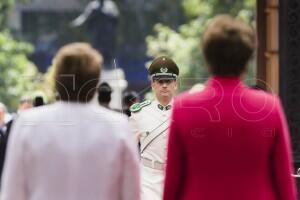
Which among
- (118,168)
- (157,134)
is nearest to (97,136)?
(118,168)

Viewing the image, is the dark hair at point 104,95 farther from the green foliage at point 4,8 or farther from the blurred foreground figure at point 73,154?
the green foliage at point 4,8

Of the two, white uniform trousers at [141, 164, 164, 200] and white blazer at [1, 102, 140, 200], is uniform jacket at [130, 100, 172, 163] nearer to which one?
white uniform trousers at [141, 164, 164, 200]

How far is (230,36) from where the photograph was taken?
20.9 feet

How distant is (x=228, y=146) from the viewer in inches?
251

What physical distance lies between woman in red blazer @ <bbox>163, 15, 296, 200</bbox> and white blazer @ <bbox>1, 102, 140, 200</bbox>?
0.34m

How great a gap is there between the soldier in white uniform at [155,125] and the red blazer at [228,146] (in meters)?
2.83

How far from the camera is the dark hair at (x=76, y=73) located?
630 centimetres

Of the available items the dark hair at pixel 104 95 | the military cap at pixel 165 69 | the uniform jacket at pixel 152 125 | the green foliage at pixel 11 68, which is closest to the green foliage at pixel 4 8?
the green foliage at pixel 11 68

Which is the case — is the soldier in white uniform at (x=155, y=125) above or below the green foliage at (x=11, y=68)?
below

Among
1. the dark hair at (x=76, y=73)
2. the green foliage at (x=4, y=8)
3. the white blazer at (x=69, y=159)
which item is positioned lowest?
the white blazer at (x=69, y=159)

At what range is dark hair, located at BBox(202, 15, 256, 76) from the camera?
637 cm

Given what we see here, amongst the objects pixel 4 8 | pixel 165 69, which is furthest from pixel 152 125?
pixel 4 8

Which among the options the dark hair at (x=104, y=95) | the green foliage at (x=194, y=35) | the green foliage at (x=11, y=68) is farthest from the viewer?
the green foliage at (x=11, y=68)

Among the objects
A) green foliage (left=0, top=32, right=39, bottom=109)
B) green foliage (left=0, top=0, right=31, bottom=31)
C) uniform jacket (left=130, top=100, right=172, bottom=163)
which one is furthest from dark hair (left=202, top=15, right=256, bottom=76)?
green foliage (left=0, top=0, right=31, bottom=31)
